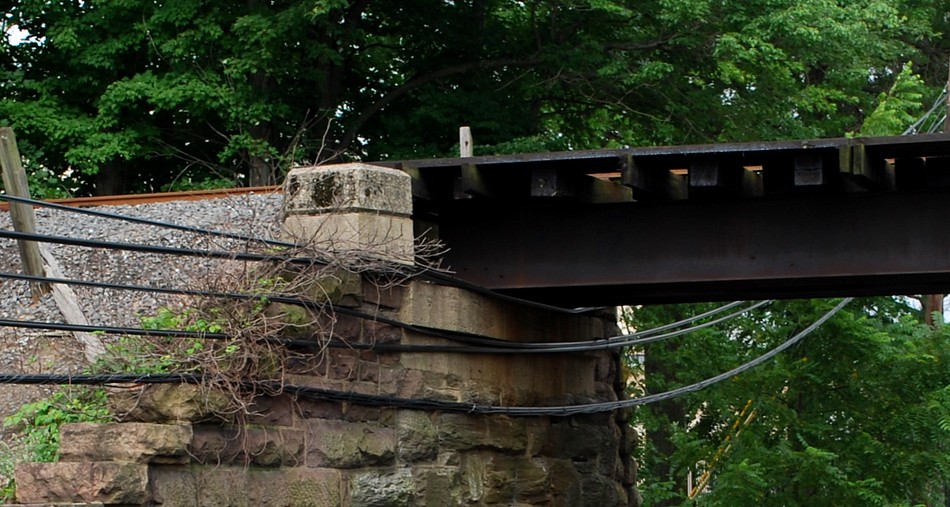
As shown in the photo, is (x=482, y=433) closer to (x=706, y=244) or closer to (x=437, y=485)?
(x=437, y=485)

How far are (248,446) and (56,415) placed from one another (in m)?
1.05

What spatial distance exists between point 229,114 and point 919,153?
14.0 metres

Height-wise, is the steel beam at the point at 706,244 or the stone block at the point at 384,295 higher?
the steel beam at the point at 706,244

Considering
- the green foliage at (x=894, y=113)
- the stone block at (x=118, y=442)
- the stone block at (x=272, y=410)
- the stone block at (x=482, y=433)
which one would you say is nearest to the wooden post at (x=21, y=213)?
the stone block at (x=482, y=433)

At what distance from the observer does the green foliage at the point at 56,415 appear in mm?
7316

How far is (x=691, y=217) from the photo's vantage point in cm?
998

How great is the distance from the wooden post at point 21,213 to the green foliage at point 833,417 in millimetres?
9050

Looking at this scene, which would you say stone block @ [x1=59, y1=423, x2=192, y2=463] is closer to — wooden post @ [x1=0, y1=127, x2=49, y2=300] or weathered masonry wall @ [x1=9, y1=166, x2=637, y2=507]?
weathered masonry wall @ [x1=9, y1=166, x2=637, y2=507]

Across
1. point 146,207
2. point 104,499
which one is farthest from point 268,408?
point 146,207

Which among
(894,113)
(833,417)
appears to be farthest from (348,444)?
(894,113)

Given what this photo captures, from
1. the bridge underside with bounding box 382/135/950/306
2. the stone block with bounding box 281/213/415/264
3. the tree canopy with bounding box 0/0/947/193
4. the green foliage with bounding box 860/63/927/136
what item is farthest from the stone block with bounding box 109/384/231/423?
the tree canopy with bounding box 0/0/947/193

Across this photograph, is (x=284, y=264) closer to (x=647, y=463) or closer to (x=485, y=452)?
(x=485, y=452)

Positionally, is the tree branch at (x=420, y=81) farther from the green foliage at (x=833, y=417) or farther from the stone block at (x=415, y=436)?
the stone block at (x=415, y=436)

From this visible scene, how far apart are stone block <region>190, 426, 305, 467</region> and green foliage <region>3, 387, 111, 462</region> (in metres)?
0.52
